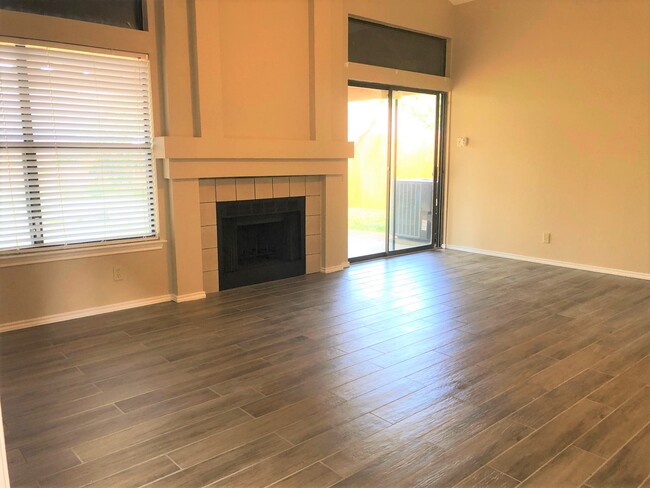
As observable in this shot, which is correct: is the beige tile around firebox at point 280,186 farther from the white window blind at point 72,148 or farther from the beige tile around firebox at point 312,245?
the white window blind at point 72,148

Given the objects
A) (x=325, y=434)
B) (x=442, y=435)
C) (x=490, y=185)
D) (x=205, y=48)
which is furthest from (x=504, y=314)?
(x=205, y=48)

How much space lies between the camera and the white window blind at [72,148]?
11.9ft

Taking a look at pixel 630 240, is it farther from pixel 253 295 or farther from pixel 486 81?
pixel 253 295

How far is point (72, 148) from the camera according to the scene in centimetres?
390

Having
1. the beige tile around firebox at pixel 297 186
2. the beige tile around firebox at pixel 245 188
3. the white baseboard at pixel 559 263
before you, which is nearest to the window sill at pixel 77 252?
the beige tile around firebox at pixel 245 188

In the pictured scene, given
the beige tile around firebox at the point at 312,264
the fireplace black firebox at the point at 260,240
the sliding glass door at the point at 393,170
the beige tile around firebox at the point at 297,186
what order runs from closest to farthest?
the fireplace black firebox at the point at 260,240, the beige tile around firebox at the point at 297,186, the beige tile around firebox at the point at 312,264, the sliding glass door at the point at 393,170

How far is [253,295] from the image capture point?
4.65 m

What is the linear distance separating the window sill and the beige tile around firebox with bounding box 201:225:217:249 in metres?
0.35

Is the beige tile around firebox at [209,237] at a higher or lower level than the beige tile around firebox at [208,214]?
lower

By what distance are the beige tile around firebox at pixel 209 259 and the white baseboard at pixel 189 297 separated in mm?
236

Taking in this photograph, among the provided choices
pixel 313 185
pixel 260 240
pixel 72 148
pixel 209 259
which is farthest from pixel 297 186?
pixel 72 148

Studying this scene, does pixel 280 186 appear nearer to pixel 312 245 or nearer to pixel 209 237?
pixel 312 245

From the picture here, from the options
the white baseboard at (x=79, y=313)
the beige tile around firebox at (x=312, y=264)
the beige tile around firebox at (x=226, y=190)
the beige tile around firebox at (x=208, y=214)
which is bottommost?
the white baseboard at (x=79, y=313)

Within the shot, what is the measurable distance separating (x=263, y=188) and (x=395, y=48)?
249 cm
